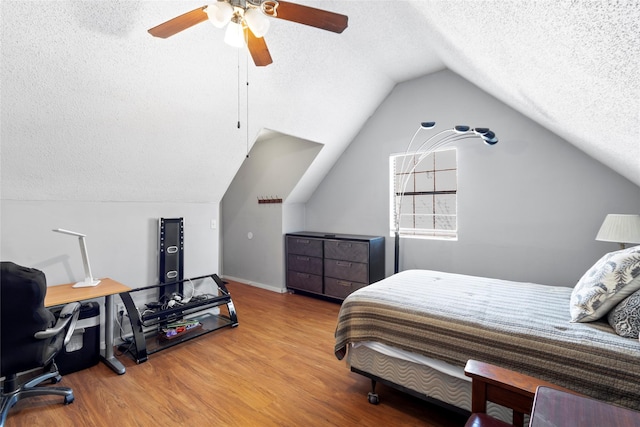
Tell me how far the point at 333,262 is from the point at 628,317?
2.92m

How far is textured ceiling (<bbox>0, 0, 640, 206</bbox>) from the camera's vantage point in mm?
1215

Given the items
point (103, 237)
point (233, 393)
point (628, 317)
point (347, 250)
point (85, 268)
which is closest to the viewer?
point (628, 317)

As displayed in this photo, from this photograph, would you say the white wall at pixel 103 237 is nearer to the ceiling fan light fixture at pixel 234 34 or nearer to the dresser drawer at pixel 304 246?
the dresser drawer at pixel 304 246

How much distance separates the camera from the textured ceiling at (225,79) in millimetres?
1215

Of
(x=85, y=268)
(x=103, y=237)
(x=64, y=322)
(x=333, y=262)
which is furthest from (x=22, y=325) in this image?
(x=333, y=262)

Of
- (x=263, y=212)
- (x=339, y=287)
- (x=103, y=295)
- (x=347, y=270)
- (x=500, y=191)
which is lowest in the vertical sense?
(x=339, y=287)

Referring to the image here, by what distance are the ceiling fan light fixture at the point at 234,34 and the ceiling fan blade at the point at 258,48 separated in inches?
2.4

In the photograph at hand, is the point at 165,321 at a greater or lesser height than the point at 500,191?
lesser

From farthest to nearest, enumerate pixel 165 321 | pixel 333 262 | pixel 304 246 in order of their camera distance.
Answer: pixel 304 246 < pixel 333 262 < pixel 165 321

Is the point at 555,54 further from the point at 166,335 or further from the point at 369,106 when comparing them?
the point at 166,335

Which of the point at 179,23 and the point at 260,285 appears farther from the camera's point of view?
the point at 260,285

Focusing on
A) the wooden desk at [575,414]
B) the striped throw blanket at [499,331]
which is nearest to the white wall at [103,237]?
the striped throw blanket at [499,331]

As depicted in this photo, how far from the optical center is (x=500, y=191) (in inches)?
128

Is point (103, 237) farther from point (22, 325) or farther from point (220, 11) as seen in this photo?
point (220, 11)
